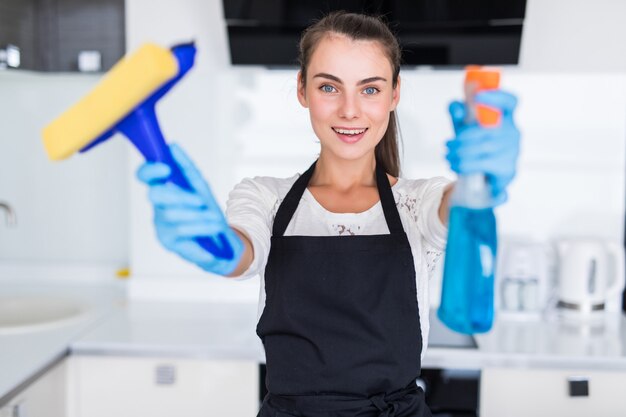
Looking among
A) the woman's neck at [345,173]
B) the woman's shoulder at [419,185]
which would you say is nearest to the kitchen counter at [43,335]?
the woman's neck at [345,173]

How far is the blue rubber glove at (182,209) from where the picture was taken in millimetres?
711

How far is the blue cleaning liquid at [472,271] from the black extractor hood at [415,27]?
1.17 metres

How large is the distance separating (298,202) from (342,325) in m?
0.23

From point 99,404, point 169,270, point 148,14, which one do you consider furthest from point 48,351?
point 148,14

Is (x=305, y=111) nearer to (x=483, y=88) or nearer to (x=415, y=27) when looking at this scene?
(x=415, y=27)

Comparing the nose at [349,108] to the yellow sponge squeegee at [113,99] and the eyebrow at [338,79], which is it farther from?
the yellow sponge squeegee at [113,99]

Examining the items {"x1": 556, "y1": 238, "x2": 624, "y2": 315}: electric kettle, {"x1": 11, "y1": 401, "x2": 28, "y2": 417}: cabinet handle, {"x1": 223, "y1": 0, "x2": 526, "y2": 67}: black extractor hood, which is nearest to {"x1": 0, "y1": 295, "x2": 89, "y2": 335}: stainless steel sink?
{"x1": 11, "y1": 401, "x2": 28, "y2": 417}: cabinet handle

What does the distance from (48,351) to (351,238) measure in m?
0.91

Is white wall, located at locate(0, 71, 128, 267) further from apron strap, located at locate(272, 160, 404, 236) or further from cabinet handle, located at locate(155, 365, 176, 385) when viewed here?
apron strap, located at locate(272, 160, 404, 236)

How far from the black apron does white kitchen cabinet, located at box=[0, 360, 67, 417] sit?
2.13 feet

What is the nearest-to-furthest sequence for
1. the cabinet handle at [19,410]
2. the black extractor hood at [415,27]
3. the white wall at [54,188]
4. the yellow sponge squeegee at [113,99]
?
the yellow sponge squeegee at [113,99], the cabinet handle at [19,410], the black extractor hood at [415,27], the white wall at [54,188]

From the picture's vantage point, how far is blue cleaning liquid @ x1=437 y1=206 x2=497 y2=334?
75 centimetres

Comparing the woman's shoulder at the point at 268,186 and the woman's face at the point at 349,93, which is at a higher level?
the woman's face at the point at 349,93

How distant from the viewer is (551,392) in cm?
169
